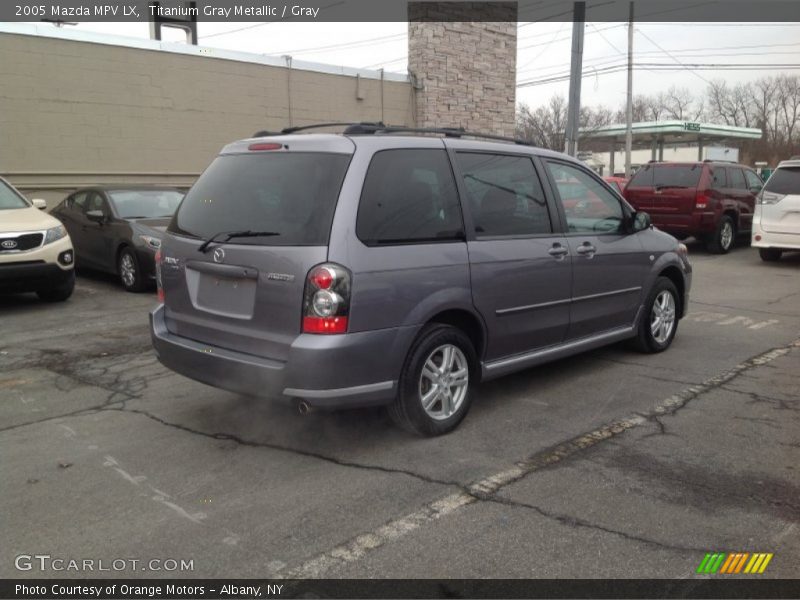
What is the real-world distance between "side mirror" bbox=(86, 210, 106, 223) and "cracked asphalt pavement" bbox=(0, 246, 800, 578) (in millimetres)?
4474

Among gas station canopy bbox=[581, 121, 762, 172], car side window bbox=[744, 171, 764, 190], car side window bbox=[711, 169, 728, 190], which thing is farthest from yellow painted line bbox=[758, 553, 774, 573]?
gas station canopy bbox=[581, 121, 762, 172]

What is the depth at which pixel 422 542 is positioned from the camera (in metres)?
3.22

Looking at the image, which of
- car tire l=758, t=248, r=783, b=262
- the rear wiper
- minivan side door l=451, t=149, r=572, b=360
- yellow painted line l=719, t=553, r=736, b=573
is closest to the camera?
yellow painted line l=719, t=553, r=736, b=573

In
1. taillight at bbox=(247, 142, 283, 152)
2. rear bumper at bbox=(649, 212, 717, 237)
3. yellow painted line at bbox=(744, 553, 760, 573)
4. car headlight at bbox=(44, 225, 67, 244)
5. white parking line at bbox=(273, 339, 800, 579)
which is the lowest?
yellow painted line at bbox=(744, 553, 760, 573)

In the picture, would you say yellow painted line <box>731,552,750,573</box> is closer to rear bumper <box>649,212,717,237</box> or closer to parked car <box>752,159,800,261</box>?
parked car <box>752,159,800,261</box>

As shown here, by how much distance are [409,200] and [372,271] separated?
2.03ft

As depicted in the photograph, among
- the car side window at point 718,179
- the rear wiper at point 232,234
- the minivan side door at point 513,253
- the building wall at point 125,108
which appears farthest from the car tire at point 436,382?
the car side window at point 718,179

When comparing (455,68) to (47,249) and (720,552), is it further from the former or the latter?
(720,552)

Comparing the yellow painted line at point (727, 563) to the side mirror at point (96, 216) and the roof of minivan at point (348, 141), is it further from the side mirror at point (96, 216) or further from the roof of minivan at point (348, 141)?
the side mirror at point (96, 216)

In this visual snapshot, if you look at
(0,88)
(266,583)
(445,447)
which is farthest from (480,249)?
(0,88)

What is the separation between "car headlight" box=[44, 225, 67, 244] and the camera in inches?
339

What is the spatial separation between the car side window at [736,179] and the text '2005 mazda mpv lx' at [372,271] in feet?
36.6

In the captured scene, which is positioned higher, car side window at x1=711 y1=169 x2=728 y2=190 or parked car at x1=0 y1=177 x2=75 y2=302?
car side window at x1=711 y1=169 x2=728 y2=190

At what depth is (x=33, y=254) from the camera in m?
8.41
